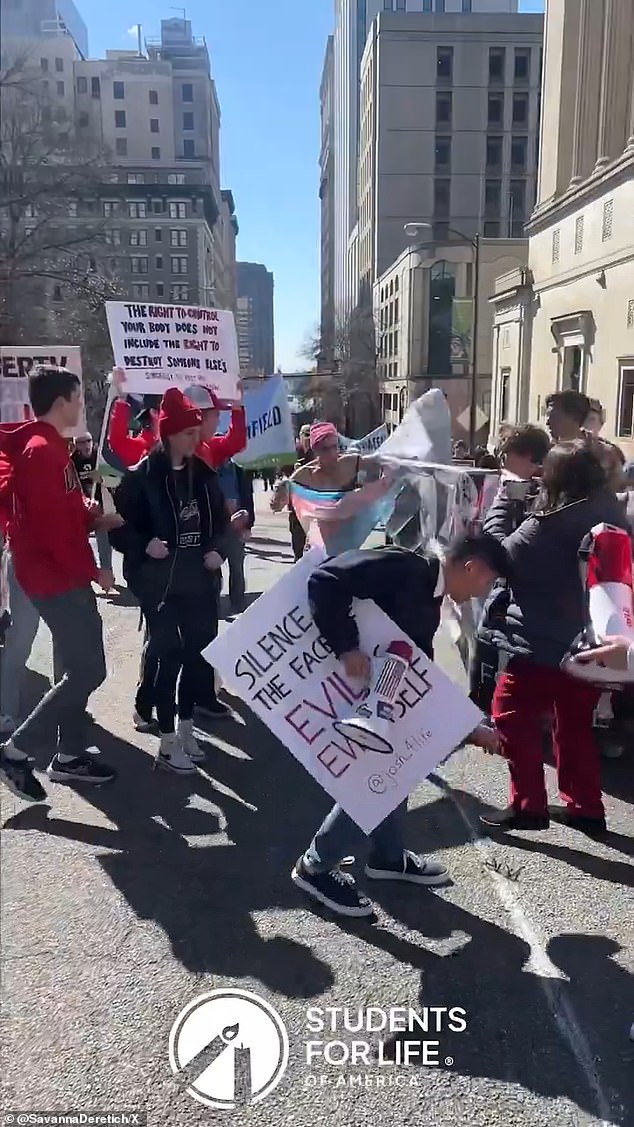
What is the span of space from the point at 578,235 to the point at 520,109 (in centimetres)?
215

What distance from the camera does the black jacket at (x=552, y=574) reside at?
304cm

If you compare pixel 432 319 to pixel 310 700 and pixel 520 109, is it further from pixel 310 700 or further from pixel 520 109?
pixel 310 700

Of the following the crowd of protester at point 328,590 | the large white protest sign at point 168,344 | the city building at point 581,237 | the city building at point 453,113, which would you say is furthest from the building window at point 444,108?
the crowd of protester at point 328,590

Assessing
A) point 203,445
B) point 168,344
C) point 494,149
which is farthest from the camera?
point 494,149

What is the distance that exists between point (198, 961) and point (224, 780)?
1342 mm

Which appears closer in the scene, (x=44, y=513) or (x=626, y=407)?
(x=44, y=513)

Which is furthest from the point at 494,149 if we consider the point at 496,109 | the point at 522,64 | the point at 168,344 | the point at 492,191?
the point at 168,344

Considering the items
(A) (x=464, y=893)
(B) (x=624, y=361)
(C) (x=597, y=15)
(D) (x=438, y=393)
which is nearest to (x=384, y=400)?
(B) (x=624, y=361)

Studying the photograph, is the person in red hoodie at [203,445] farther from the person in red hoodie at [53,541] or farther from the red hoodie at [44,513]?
the red hoodie at [44,513]

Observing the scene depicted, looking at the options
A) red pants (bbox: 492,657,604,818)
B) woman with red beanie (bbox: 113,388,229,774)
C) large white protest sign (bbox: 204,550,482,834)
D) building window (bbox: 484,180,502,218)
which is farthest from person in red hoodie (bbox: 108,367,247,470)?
building window (bbox: 484,180,502,218)

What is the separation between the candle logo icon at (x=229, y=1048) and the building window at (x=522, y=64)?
1089cm

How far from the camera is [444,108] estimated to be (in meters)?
12.7

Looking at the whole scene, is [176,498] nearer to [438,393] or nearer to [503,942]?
[438,393]

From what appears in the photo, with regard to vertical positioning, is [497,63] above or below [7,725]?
above
